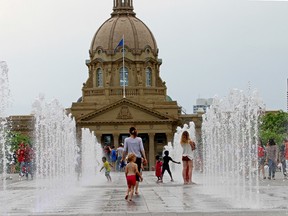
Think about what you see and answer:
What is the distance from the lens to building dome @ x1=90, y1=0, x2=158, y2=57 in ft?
387

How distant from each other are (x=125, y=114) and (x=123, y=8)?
25727 mm

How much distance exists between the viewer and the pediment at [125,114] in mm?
103625

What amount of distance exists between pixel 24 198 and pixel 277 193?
18.3 ft

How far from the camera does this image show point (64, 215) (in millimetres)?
14570

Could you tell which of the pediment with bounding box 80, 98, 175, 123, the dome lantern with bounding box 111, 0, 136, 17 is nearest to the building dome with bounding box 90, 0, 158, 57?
the dome lantern with bounding box 111, 0, 136, 17

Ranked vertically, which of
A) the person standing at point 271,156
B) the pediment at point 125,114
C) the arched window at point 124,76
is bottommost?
the person standing at point 271,156

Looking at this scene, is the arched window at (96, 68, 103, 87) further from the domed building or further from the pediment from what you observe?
the pediment

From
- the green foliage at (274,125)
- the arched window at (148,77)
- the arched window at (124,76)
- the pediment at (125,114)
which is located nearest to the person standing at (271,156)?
the green foliage at (274,125)

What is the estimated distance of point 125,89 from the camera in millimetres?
113688

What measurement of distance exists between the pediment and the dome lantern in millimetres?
23906

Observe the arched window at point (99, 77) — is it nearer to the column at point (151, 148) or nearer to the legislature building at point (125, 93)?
the legislature building at point (125, 93)

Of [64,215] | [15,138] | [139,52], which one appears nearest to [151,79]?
[139,52]

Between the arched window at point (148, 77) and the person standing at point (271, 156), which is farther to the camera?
the arched window at point (148, 77)

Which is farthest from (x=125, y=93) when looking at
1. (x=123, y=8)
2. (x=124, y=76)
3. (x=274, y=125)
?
(x=274, y=125)
